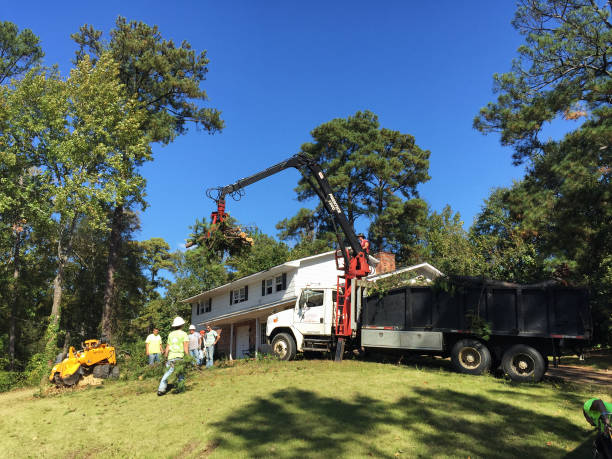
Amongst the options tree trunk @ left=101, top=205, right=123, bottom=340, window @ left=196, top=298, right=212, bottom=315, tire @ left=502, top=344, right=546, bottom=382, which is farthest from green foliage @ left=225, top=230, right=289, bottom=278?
tire @ left=502, top=344, right=546, bottom=382

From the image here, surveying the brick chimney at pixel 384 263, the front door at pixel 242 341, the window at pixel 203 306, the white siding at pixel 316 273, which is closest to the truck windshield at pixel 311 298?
the white siding at pixel 316 273

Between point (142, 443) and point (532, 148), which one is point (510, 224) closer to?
point (532, 148)

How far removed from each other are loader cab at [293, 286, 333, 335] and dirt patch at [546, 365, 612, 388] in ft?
23.3

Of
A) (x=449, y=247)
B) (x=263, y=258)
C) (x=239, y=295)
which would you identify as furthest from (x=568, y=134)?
(x=263, y=258)

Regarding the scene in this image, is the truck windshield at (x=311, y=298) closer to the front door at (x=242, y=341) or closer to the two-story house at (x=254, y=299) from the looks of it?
the two-story house at (x=254, y=299)

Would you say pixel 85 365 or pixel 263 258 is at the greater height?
pixel 263 258

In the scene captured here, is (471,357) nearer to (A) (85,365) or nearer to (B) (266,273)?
(A) (85,365)

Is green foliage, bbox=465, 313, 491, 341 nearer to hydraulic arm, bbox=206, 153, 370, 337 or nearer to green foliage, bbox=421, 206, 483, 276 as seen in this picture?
hydraulic arm, bbox=206, 153, 370, 337

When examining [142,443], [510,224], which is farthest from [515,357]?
[510,224]

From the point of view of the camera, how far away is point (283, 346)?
1638 centimetres

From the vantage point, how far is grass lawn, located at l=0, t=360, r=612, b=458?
6906mm

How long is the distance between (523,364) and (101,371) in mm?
14039

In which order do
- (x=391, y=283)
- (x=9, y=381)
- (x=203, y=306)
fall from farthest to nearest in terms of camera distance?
1. (x=203, y=306)
2. (x=9, y=381)
3. (x=391, y=283)

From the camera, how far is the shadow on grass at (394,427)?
670cm
